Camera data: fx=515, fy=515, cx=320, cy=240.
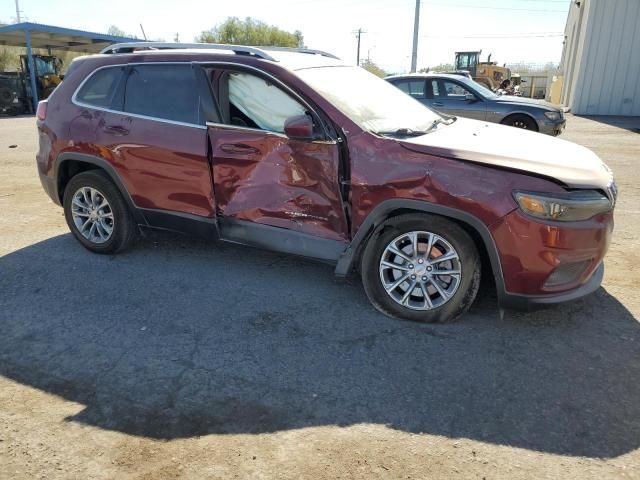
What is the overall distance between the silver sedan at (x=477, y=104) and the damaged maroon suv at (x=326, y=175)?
6.79m

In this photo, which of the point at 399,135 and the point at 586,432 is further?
the point at 399,135

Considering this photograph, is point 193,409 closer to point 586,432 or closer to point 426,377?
point 426,377

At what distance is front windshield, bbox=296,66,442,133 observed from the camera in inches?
146

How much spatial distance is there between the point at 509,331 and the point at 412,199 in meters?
1.12

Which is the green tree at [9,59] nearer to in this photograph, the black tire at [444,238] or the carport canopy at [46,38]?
the carport canopy at [46,38]

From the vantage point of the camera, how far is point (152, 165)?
4344mm

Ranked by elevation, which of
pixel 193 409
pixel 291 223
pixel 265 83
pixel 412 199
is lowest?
pixel 193 409

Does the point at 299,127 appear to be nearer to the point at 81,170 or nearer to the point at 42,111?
the point at 81,170

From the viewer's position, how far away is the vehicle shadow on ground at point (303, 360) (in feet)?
8.71

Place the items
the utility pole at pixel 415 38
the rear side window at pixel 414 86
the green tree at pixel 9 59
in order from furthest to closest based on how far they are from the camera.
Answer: the green tree at pixel 9 59 → the utility pole at pixel 415 38 → the rear side window at pixel 414 86

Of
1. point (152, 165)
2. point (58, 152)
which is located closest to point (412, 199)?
point (152, 165)

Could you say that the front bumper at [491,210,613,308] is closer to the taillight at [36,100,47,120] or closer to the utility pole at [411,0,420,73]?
the taillight at [36,100,47,120]

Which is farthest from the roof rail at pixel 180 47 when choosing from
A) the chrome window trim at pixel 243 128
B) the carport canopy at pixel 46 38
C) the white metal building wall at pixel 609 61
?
the carport canopy at pixel 46 38

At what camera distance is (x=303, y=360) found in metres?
3.18
